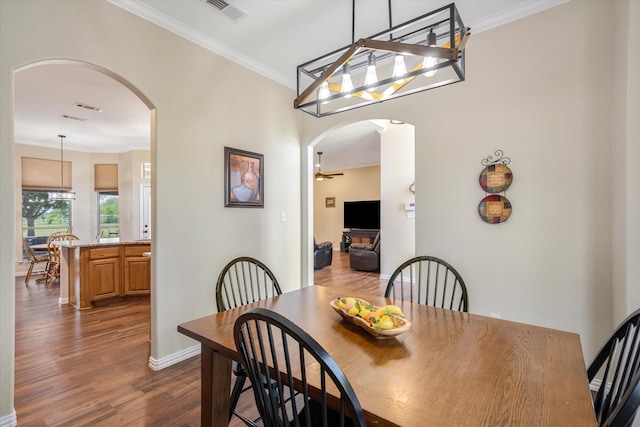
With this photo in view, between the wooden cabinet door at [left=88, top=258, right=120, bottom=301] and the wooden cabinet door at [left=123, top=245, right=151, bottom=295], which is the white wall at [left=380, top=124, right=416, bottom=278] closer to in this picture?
the wooden cabinet door at [left=123, top=245, right=151, bottom=295]

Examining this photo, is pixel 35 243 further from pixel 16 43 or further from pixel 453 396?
pixel 453 396

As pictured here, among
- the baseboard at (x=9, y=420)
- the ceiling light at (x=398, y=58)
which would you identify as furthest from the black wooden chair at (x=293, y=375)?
the baseboard at (x=9, y=420)

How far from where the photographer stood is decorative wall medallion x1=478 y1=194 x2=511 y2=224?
7.92ft

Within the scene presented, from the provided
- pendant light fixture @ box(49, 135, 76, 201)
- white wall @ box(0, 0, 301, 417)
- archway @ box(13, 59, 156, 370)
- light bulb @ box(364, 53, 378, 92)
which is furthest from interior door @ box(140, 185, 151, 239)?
light bulb @ box(364, 53, 378, 92)

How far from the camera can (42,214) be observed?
672cm

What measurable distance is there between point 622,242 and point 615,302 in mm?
453

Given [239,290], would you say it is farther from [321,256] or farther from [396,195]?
[321,256]

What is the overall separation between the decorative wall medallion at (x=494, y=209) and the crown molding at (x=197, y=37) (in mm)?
2563

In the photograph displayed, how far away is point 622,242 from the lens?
1.85 meters

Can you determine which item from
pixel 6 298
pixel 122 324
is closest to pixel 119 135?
pixel 122 324

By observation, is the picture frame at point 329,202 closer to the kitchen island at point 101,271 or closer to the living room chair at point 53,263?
the kitchen island at point 101,271

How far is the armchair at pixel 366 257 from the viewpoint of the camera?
21.6 feet

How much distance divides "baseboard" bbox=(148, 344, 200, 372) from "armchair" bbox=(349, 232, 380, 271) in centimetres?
445

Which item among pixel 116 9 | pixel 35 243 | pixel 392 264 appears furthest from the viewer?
pixel 35 243
